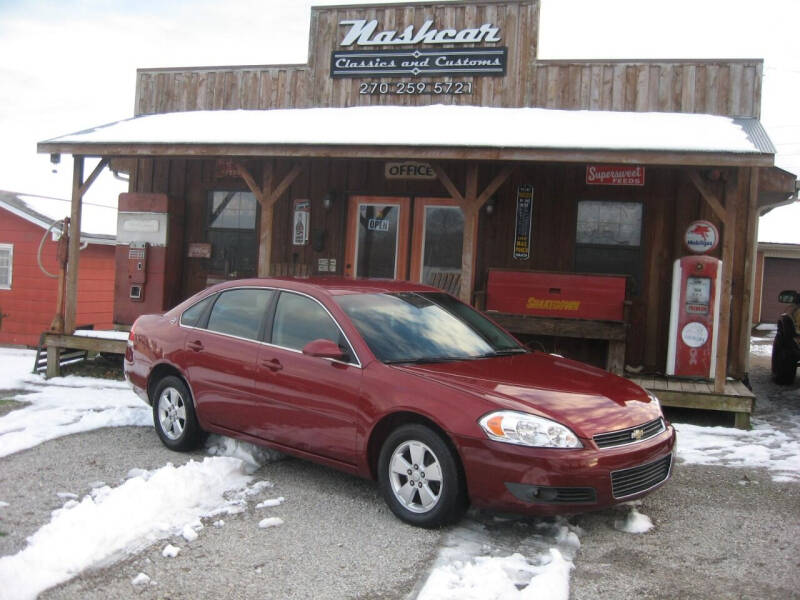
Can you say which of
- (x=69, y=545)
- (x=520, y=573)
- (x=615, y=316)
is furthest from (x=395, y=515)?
(x=615, y=316)

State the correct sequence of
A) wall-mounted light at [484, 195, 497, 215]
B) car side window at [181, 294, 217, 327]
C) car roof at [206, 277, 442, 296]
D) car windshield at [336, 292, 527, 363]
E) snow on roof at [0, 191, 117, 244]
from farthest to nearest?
snow on roof at [0, 191, 117, 244]
wall-mounted light at [484, 195, 497, 215]
car side window at [181, 294, 217, 327]
car roof at [206, 277, 442, 296]
car windshield at [336, 292, 527, 363]

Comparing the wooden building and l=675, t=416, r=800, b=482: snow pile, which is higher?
the wooden building

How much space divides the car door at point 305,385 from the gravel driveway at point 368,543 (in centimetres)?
40

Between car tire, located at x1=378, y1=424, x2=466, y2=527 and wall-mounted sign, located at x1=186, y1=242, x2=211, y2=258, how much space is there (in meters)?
8.12

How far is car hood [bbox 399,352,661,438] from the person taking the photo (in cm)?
430

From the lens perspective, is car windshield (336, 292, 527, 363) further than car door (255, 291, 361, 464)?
Yes

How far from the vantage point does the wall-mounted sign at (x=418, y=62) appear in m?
10.8

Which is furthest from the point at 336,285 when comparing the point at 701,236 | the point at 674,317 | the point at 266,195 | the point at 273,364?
the point at 701,236

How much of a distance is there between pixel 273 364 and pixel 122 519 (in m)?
1.43

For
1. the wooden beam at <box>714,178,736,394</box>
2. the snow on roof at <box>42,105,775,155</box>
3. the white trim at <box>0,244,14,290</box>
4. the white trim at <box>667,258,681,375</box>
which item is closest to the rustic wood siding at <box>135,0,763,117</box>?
the snow on roof at <box>42,105,775,155</box>

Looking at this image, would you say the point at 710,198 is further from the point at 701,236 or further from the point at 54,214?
the point at 54,214

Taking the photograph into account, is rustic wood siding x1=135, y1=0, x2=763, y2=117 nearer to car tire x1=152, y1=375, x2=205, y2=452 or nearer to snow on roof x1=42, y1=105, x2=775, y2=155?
snow on roof x1=42, y1=105, x2=775, y2=155

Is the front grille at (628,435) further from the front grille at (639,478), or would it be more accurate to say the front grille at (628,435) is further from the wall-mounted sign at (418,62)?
the wall-mounted sign at (418,62)

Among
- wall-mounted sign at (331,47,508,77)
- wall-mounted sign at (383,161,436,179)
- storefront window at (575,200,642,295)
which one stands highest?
wall-mounted sign at (331,47,508,77)
